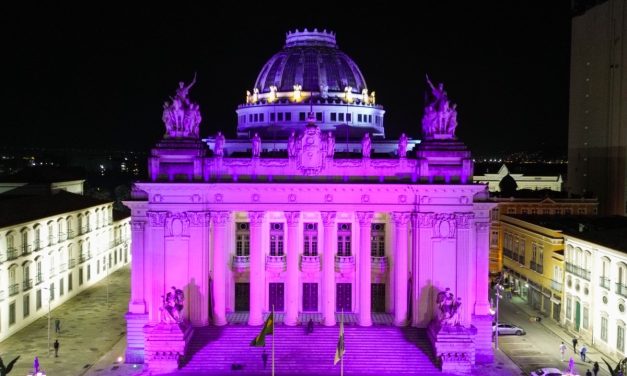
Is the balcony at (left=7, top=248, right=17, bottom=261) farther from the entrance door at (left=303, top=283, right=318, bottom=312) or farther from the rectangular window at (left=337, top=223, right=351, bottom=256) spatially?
the rectangular window at (left=337, top=223, right=351, bottom=256)

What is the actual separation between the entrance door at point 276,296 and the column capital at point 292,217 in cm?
750

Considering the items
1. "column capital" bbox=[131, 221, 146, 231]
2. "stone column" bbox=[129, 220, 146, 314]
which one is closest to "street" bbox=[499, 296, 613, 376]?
"stone column" bbox=[129, 220, 146, 314]

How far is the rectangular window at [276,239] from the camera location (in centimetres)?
5906

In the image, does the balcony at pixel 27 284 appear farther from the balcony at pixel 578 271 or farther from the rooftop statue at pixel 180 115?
the balcony at pixel 578 271

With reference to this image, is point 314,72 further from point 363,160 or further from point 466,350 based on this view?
point 466,350

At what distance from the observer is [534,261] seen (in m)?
71.9

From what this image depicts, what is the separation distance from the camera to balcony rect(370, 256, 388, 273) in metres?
58.8

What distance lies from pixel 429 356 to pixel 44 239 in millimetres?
42785

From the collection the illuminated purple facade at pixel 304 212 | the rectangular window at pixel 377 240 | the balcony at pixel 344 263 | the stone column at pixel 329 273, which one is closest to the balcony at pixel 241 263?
the illuminated purple facade at pixel 304 212

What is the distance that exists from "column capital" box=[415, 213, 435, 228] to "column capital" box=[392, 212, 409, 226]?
103cm

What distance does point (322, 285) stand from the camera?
56125mm

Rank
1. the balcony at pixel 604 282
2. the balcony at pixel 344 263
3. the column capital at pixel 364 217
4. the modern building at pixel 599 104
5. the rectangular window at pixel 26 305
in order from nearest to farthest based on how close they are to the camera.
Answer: the column capital at pixel 364 217 → the balcony at pixel 604 282 → the balcony at pixel 344 263 → the rectangular window at pixel 26 305 → the modern building at pixel 599 104

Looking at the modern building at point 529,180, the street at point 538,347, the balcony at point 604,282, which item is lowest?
the street at point 538,347

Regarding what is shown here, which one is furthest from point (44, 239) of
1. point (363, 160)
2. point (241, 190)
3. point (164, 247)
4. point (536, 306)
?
point (536, 306)
